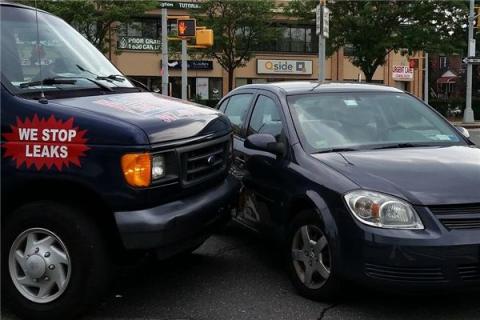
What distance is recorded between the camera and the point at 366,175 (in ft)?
13.1

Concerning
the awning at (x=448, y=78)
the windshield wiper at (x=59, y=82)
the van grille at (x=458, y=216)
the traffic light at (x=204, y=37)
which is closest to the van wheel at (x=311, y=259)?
the van grille at (x=458, y=216)

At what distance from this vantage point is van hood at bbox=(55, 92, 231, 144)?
384cm

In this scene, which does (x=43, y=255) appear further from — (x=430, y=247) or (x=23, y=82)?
(x=430, y=247)

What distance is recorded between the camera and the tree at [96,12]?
1133 inches

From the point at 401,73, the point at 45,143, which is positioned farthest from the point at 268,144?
the point at 401,73

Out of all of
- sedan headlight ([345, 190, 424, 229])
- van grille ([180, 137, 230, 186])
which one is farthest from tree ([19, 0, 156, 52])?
sedan headlight ([345, 190, 424, 229])

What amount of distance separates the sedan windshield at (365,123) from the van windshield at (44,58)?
4.98 feet

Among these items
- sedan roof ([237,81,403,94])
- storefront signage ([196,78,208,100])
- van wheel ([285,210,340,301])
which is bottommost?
van wheel ([285,210,340,301])

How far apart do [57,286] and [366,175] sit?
2110 millimetres

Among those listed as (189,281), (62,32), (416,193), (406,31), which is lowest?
(189,281)

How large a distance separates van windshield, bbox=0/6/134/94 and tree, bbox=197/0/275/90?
28.9m

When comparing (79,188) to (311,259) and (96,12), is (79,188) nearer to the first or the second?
(311,259)

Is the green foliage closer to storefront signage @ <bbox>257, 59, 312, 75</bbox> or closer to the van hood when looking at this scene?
storefront signage @ <bbox>257, 59, 312, 75</bbox>

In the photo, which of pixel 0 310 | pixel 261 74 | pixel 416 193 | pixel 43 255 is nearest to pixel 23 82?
pixel 43 255
